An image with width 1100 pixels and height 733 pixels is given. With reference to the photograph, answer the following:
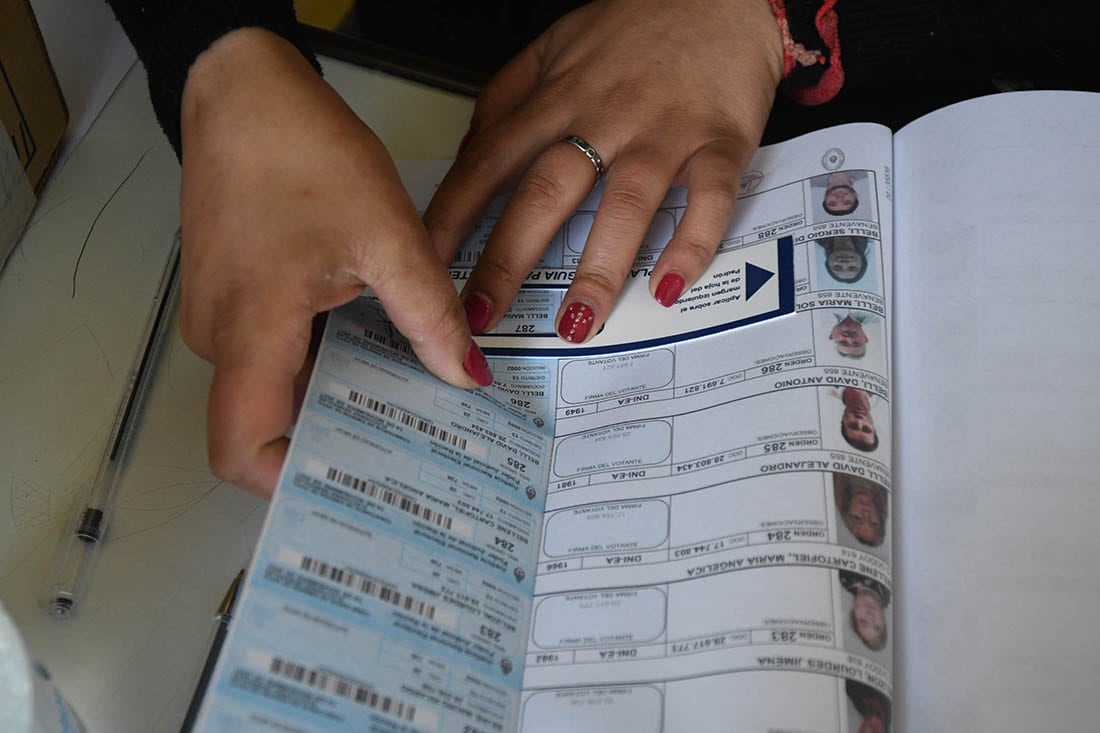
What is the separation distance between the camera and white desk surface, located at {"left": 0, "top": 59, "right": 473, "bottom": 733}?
0.47 m

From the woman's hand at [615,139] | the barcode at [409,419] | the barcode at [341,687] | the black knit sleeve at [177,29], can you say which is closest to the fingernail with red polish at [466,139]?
the woman's hand at [615,139]

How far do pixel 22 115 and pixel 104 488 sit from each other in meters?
0.27

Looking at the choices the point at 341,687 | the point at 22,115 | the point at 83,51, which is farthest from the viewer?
the point at 83,51

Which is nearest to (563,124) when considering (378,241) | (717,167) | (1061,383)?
(717,167)

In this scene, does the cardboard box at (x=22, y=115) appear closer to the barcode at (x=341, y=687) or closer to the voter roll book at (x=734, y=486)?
the voter roll book at (x=734, y=486)

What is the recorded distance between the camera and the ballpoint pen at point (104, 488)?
49cm

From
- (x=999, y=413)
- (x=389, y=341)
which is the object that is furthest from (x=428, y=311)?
(x=999, y=413)

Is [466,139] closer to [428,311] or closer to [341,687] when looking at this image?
[428,311]

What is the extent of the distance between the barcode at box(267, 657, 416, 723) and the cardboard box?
1.31 feet

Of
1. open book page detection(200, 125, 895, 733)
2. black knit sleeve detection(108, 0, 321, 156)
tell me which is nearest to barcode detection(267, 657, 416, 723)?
open book page detection(200, 125, 895, 733)

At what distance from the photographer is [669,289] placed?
1.85ft

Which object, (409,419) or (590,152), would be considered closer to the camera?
(409,419)

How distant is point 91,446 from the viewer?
1.78ft

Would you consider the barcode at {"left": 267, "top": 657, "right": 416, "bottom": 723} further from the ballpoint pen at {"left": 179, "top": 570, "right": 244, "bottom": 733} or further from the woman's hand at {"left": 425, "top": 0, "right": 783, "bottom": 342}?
the woman's hand at {"left": 425, "top": 0, "right": 783, "bottom": 342}
